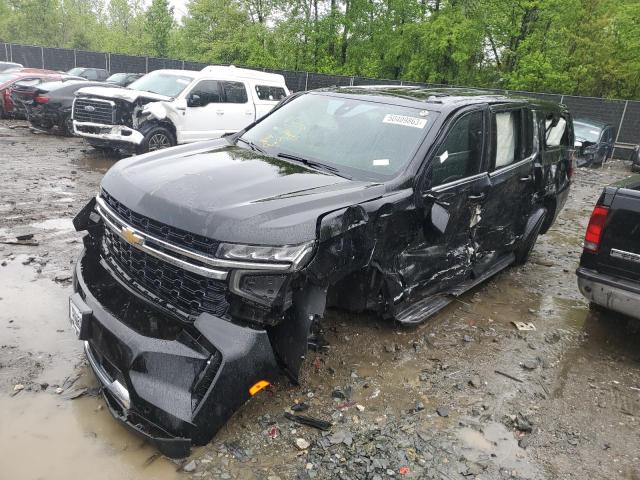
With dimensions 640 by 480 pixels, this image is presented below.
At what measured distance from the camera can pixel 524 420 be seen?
324cm

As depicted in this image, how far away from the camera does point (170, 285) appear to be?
2805 mm

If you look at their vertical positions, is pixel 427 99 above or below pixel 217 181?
above

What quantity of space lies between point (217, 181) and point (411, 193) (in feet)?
4.44

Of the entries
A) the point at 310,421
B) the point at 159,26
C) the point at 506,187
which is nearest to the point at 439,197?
the point at 506,187

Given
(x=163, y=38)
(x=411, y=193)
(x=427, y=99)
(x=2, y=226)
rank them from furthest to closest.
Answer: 1. (x=163, y=38)
2. (x=2, y=226)
3. (x=427, y=99)
4. (x=411, y=193)

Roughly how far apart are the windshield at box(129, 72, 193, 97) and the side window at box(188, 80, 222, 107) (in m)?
0.30

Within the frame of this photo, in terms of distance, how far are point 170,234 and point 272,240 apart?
576 mm

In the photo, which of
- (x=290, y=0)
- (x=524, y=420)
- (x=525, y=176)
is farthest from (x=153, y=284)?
(x=290, y=0)

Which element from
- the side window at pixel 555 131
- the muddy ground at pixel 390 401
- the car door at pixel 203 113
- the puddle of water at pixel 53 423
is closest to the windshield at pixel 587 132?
the side window at pixel 555 131

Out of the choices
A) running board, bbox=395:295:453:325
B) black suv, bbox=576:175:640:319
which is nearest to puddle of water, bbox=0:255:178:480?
running board, bbox=395:295:453:325

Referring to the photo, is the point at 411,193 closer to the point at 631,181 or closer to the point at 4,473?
the point at 631,181

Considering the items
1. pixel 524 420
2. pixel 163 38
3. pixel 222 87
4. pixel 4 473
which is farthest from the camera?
pixel 163 38

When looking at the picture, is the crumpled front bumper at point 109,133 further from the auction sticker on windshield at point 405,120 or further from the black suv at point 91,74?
the black suv at point 91,74

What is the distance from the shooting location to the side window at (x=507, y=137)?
14.9 ft
